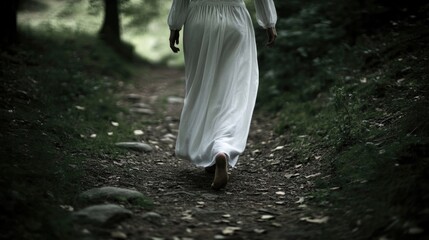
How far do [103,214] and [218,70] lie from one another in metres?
1.75

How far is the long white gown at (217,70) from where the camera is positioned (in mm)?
4008

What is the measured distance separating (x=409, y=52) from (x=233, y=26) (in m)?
2.81

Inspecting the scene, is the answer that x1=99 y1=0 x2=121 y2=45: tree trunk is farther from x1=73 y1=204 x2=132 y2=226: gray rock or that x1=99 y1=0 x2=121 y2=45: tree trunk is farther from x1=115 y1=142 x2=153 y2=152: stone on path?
x1=73 y1=204 x2=132 y2=226: gray rock

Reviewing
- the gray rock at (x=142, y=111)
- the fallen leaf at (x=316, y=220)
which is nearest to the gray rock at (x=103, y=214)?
the fallen leaf at (x=316, y=220)

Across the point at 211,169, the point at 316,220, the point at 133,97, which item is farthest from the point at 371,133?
the point at 133,97

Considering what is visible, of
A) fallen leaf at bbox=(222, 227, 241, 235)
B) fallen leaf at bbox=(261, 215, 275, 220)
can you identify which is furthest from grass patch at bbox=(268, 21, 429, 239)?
fallen leaf at bbox=(222, 227, 241, 235)

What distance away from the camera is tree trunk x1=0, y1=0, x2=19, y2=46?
280 inches

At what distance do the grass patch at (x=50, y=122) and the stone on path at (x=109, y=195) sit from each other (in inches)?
4.2

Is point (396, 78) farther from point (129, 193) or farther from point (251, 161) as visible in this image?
point (129, 193)

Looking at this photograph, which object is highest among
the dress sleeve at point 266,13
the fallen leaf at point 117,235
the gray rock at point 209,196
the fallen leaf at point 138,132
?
the dress sleeve at point 266,13

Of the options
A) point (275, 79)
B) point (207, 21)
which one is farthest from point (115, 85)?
point (207, 21)

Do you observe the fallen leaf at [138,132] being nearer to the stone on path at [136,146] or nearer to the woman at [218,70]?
the stone on path at [136,146]

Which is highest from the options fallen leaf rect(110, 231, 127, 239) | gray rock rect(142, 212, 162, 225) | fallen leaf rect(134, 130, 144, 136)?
fallen leaf rect(110, 231, 127, 239)

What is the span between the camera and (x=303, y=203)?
3.54 m
